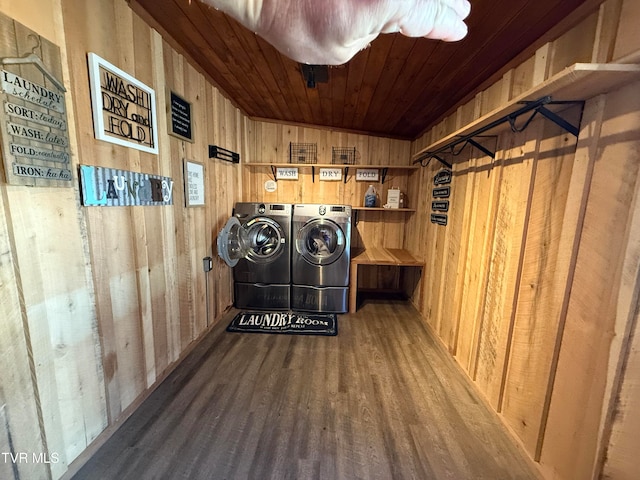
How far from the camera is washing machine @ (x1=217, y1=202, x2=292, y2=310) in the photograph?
9.62 ft

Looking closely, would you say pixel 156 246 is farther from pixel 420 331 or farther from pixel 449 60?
pixel 420 331

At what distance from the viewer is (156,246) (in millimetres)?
1753

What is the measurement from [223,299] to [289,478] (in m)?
1.95

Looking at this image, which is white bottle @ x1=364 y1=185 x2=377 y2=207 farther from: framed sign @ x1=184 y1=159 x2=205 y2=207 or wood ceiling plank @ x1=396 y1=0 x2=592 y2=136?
framed sign @ x1=184 y1=159 x2=205 y2=207

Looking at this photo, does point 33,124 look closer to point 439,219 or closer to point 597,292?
point 597,292

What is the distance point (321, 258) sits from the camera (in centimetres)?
299

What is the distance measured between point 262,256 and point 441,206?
2.01 m

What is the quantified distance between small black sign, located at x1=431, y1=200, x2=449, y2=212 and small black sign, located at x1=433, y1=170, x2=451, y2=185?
0.19m

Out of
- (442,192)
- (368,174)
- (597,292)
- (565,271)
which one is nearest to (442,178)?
(442,192)

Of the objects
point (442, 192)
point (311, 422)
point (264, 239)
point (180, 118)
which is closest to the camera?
point (311, 422)

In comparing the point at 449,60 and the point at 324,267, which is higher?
the point at 449,60

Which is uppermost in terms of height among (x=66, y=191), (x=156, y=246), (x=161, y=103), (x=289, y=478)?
(x=161, y=103)

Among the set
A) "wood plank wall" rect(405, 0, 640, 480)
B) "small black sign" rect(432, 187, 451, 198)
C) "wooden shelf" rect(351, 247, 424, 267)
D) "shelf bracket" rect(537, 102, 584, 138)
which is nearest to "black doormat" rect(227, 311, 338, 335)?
"wooden shelf" rect(351, 247, 424, 267)

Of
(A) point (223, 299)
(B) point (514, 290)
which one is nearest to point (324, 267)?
(A) point (223, 299)
